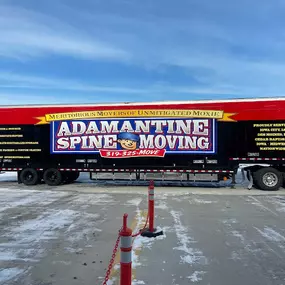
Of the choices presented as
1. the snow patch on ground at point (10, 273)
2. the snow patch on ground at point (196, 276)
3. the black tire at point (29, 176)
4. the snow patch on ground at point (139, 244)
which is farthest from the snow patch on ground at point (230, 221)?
the black tire at point (29, 176)

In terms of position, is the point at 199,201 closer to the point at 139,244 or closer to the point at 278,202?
the point at 278,202

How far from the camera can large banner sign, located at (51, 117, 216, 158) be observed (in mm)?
16156

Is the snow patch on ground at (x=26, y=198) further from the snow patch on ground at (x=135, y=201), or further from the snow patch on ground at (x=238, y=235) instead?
the snow patch on ground at (x=238, y=235)

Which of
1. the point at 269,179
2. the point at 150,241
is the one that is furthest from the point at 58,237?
the point at 269,179

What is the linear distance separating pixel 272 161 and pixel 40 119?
10828mm

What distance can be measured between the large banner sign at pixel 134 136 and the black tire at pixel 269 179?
2.27m

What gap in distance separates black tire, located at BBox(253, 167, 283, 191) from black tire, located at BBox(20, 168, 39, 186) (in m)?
10.4

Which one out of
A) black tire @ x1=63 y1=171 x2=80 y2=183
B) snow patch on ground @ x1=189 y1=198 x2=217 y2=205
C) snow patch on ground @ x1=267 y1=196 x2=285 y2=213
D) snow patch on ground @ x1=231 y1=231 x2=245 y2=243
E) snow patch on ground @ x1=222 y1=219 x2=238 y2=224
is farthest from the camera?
black tire @ x1=63 y1=171 x2=80 y2=183

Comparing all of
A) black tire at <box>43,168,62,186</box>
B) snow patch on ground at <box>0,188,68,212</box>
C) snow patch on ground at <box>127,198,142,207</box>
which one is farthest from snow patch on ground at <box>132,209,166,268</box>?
black tire at <box>43,168,62,186</box>

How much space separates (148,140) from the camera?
16.5m

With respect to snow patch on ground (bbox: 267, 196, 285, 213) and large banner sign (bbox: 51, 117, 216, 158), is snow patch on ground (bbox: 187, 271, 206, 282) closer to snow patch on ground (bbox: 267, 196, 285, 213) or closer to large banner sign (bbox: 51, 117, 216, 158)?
snow patch on ground (bbox: 267, 196, 285, 213)

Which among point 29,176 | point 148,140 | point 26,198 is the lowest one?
A: point 26,198

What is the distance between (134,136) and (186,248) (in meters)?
10.5

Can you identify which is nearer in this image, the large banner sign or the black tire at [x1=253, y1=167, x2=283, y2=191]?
the black tire at [x1=253, y1=167, x2=283, y2=191]
